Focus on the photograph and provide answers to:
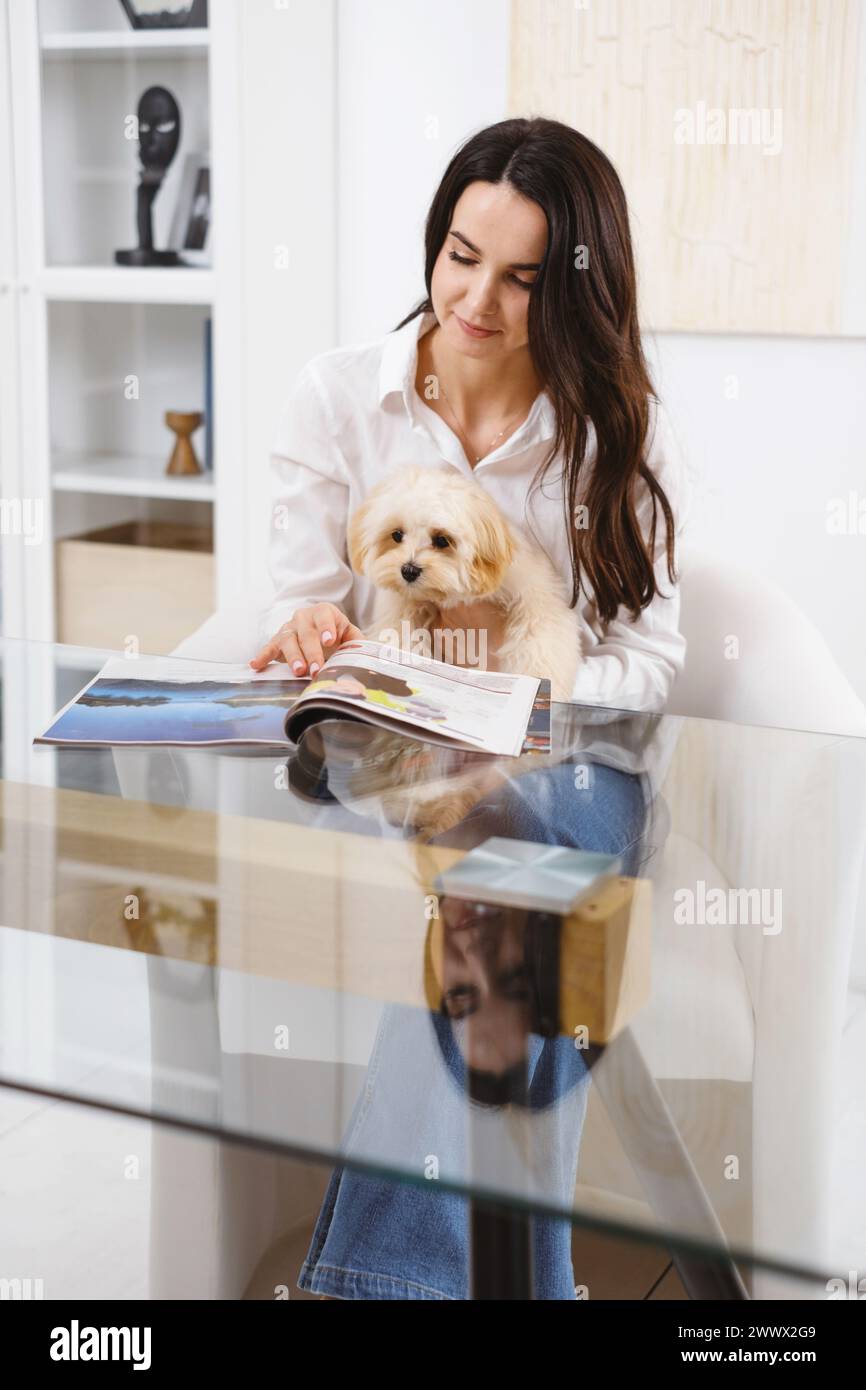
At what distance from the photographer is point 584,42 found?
2279 millimetres

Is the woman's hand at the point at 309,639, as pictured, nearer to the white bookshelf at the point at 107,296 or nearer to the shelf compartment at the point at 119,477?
the white bookshelf at the point at 107,296

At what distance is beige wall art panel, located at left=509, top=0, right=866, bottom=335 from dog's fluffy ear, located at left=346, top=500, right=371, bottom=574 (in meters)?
1.00

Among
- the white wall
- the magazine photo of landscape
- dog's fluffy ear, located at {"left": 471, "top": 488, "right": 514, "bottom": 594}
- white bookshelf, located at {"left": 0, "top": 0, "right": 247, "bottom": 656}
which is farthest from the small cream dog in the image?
white bookshelf, located at {"left": 0, "top": 0, "right": 247, "bottom": 656}

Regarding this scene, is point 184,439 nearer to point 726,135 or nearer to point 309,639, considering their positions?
point 726,135

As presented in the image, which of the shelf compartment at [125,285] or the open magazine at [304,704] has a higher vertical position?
the shelf compartment at [125,285]

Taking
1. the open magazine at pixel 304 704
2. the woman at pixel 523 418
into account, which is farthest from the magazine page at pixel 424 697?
the woman at pixel 523 418

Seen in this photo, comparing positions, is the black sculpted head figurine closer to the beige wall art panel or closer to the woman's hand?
the beige wall art panel

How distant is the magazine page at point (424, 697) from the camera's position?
1.19m

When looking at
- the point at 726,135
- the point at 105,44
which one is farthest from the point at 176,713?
the point at 105,44

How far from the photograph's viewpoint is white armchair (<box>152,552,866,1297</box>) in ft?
2.77

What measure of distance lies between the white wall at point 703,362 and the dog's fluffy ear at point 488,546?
89 centimetres
